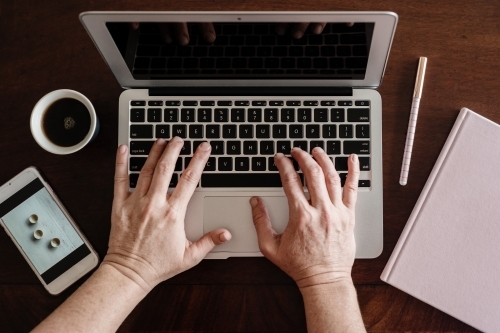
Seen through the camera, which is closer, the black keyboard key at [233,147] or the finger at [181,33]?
the finger at [181,33]

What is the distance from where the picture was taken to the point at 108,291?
0.66 m

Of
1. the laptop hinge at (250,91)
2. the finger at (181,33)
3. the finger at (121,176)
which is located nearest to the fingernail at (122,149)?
the finger at (121,176)

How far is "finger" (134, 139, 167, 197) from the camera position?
0.70 metres

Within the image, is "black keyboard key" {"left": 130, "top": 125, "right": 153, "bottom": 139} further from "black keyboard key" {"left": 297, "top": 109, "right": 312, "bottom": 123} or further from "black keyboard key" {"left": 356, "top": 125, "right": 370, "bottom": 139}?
"black keyboard key" {"left": 356, "top": 125, "right": 370, "bottom": 139}

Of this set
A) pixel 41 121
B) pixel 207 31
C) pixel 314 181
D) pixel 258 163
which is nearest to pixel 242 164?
pixel 258 163

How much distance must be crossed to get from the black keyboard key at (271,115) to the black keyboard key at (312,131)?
60mm

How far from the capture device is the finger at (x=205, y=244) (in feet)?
2.25

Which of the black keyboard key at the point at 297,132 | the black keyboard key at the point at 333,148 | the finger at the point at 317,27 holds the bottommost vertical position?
the black keyboard key at the point at 333,148

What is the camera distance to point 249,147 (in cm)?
72

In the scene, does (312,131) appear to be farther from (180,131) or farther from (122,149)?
(122,149)

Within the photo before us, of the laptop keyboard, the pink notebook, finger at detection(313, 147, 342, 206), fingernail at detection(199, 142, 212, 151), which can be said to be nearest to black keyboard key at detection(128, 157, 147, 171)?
the laptop keyboard

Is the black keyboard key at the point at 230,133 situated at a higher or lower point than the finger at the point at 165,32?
lower

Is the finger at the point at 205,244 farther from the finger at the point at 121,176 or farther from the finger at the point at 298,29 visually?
the finger at the point at 298,29

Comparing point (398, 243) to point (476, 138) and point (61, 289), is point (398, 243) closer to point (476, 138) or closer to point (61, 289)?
point (476, 138)
